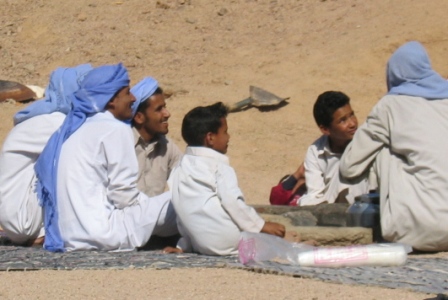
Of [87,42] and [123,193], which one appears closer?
[123,193]

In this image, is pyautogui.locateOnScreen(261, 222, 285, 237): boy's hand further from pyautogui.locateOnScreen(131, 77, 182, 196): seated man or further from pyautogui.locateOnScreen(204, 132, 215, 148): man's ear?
pyautogui.locateOnScreen(131, 77, 182, 196): seated man

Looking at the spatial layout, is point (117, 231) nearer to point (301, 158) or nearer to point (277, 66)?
point (301, 158)

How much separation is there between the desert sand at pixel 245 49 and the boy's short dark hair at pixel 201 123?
11.7ft

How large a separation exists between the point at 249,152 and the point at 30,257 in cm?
518

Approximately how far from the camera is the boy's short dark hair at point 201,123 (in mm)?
6586

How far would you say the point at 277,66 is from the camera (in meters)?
13.3

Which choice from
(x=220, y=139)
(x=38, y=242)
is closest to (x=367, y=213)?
(x=220, y=139)

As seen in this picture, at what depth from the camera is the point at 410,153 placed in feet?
21.7

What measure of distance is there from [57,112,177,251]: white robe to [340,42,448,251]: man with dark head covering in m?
1.26

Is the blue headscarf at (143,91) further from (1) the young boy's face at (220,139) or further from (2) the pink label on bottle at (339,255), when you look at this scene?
(2) the pink label on bottle at (339,255)

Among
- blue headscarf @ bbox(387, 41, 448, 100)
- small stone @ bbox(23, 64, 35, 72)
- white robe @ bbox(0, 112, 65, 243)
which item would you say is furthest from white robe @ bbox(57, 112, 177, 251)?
small stone @ bbox(23, 64, 35, 72)

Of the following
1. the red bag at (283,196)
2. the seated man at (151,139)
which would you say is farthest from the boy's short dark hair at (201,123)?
the red bag at (283,196)

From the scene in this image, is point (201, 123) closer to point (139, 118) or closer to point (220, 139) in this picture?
point (220, 139)

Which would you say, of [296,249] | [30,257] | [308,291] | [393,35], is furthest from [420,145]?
[393,35]
